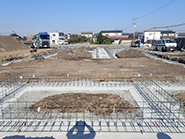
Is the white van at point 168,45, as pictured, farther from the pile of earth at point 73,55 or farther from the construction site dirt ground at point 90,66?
the pile of earth at point 73,55

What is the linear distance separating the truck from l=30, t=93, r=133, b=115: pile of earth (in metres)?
29.1

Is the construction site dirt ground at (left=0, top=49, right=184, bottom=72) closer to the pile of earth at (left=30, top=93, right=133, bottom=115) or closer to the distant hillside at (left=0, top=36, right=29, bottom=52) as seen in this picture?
the pile of earth at (left=30, top=93, right=133, bottom=115)

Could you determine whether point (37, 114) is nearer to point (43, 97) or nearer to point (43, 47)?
point (43, 97)

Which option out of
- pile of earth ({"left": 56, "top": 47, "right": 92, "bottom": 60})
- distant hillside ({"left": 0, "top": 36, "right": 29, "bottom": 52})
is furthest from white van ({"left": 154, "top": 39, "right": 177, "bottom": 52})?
distant hillside ({"left": 0, "top": 36, "right": 29, "bottom": 52})

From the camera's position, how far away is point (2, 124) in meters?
5.45

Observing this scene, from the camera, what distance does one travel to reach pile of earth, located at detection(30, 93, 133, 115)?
597 cm

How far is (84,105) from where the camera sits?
6.48m

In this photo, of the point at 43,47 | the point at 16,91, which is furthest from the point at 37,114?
the point at 43,47

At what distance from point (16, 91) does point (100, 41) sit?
5789 cm

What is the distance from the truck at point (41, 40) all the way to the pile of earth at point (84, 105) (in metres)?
29.1

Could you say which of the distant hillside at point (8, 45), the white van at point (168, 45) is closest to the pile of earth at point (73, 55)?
the white van at point (168, 45)

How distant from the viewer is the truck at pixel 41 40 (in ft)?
112

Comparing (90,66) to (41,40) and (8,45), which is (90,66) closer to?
(41,40)

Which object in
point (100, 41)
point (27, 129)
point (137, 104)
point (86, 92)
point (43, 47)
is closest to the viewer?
point (27, 129)
